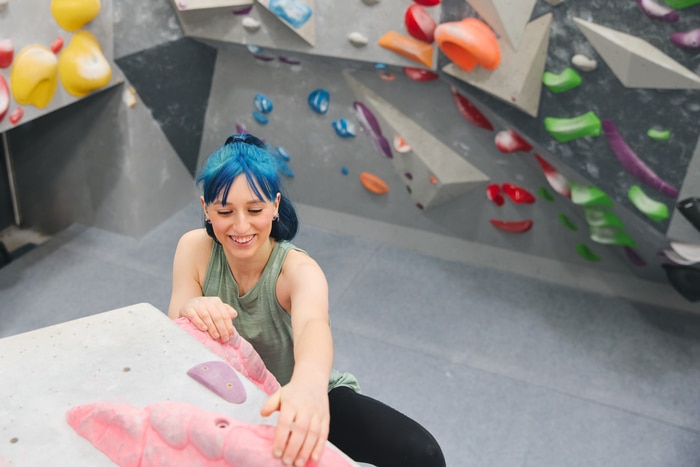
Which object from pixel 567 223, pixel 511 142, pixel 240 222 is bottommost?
pixel 567 223

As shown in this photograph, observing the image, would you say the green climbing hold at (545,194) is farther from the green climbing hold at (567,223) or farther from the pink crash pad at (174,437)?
the pink crash pad at (174,437)

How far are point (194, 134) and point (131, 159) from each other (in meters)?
0.37

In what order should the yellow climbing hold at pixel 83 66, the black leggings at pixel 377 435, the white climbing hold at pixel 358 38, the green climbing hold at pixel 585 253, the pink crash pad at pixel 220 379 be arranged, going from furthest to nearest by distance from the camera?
the green climbing hold at pixel 585 253 < the yellow climbing hold at pixel 83 66 < the white climbing hold at pixel 358 38 < the black leggings at pixel 377 435 < the pink crash pad at pixel 220 379

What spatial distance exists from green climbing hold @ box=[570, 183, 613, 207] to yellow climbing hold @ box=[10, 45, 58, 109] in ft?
5.81

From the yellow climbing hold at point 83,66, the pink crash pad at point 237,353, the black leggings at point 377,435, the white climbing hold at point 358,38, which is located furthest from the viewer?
the yellow climbing hold at point 83,66

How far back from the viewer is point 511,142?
268cm

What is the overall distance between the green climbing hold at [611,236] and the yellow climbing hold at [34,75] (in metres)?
1.93

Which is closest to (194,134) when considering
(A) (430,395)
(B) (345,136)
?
(B) (345,136)

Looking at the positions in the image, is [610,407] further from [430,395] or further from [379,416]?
[379,416]

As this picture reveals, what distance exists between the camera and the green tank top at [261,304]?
165 centimetres

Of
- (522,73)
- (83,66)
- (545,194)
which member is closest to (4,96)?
(83,66)

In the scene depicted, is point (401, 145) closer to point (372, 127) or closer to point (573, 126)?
point (372, 127)

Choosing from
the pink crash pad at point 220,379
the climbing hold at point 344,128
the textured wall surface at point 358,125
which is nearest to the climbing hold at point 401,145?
the textured wall surface at point 358,125

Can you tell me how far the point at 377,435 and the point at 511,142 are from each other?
53.8 inches
